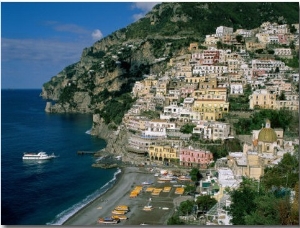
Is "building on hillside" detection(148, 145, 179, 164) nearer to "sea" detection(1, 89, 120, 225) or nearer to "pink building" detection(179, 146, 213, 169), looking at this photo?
"pink building" detection(179, 146, 213, 169)

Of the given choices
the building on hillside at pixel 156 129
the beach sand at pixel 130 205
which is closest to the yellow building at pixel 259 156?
the beach sand at pixel 130 205

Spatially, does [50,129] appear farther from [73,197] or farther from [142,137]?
[73,197]

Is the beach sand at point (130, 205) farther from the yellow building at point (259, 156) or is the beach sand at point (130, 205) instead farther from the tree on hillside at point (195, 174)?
the yellow building at point (259, 156)

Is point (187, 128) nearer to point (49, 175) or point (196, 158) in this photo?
point (196, 158)

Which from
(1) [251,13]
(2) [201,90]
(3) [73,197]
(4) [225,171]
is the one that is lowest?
(3) [73,197]

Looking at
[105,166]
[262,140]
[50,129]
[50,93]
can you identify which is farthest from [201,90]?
[50,93]

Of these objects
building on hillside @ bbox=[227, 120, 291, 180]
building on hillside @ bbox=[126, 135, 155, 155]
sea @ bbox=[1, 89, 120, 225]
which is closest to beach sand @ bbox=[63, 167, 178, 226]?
sea @ bbox=[1, 89, 120, 225]

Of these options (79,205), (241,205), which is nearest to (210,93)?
(79,205)
